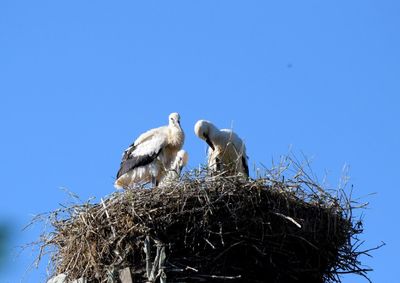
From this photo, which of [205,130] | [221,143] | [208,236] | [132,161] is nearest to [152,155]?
[132,161]

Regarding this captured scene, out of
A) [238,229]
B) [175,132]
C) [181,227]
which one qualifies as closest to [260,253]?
[238,229]

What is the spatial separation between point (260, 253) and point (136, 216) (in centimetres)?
95

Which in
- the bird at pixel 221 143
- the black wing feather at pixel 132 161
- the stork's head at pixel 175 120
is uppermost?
the stork's head at pixel 175 120

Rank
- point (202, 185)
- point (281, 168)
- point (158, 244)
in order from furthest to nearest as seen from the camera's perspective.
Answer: point (281, 168) → point (202, 185) → point (158, 244)

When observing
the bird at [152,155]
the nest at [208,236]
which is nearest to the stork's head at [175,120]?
the bird at [152,155]

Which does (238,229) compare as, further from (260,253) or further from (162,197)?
(162,197)

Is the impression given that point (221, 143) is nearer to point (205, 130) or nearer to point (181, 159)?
point (205, 130)

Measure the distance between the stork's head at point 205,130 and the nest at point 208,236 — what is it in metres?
2.26

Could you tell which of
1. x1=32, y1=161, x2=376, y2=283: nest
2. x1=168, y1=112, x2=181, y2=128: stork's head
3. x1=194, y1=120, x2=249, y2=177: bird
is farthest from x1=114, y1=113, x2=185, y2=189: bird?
x1=32, y1=161, x2=376, y2=283: nest

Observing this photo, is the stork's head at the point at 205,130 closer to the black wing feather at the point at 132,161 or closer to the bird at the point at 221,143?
the bird at the point at 221,143

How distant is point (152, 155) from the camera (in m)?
7.85

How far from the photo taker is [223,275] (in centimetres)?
472

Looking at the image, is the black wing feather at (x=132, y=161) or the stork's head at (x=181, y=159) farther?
the black wing feather at (x=132, y=161)

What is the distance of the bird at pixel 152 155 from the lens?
7.87 meters
